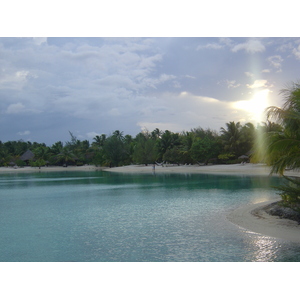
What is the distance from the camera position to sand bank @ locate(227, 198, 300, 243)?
27.9 ft

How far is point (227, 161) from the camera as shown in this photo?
150 feet

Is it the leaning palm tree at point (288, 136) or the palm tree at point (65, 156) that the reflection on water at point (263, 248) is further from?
the palm tree at point (65, 156)

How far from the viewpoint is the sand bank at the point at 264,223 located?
852cm

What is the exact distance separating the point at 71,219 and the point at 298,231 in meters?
7.72

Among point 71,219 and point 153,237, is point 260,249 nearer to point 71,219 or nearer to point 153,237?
point 153,237

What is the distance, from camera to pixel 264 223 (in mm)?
9727

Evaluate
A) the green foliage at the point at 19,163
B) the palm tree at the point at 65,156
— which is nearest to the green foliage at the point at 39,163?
the palm tree at the point at 65,156

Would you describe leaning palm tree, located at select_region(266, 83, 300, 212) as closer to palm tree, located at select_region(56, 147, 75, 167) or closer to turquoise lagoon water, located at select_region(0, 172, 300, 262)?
turquoise lagoon water, located at select_region(0, 172, 300, 262)

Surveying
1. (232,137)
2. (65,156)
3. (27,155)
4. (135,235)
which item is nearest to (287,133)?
(135,235)

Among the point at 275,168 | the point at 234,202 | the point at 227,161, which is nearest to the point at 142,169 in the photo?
the point at 227,161

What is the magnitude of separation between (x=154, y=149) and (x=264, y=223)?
4547 cm

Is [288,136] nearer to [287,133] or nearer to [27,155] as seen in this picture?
[287,133]
